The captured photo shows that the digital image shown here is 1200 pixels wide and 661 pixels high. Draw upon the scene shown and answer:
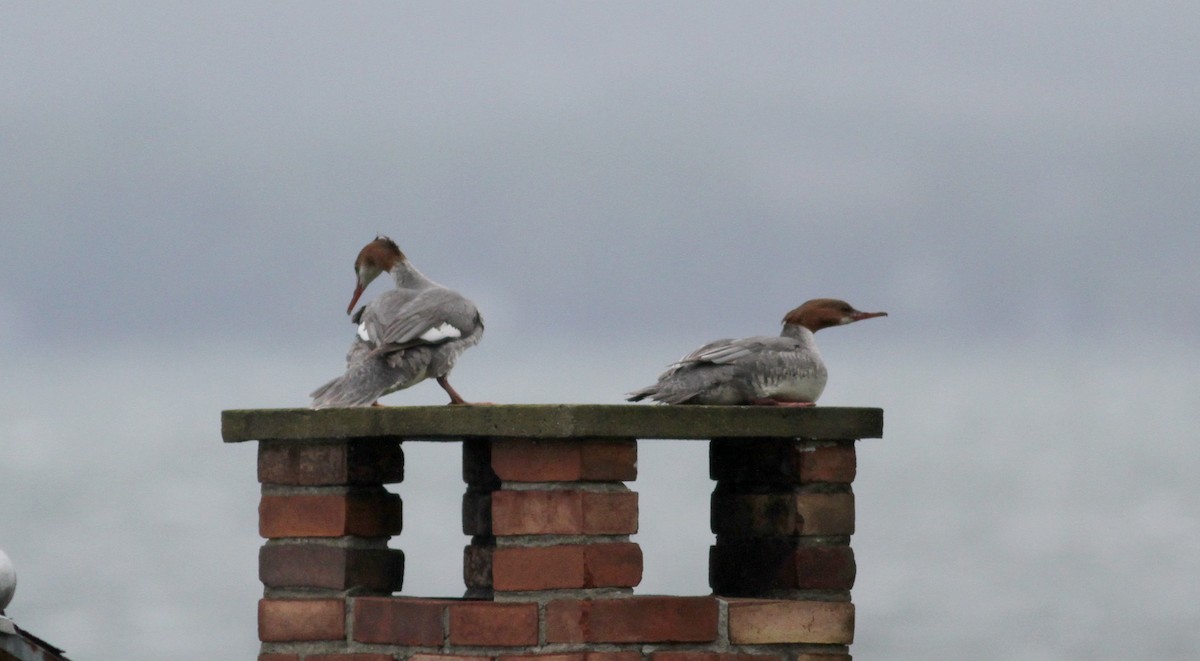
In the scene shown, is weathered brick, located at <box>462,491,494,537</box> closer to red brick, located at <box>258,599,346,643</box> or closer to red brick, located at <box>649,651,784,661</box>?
red brick, located at <box>258,599,346,643</box>

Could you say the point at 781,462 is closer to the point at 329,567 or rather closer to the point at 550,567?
the point at 550,567

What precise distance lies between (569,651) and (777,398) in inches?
40.5

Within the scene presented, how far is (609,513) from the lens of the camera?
466 centimetres

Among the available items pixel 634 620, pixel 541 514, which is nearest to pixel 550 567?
pixel 541 514

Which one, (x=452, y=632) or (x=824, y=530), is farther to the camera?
(x=824, y=530)

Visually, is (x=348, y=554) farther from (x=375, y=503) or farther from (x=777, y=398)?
(x=777, y=398)

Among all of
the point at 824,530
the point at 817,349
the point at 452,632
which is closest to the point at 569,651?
the point at 452,632

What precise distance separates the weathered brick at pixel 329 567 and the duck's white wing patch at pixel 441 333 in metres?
0.63

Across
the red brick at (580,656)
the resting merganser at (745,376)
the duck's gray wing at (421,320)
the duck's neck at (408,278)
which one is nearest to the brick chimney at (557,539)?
the red brick at (580,656)

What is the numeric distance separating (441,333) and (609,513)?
937mm

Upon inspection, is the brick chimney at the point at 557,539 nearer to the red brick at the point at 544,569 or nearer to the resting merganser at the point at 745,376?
the red brick at the point at 544,569

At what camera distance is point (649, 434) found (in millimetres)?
4695

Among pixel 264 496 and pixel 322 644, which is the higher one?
pixel 264 496

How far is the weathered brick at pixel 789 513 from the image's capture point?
5094mm
